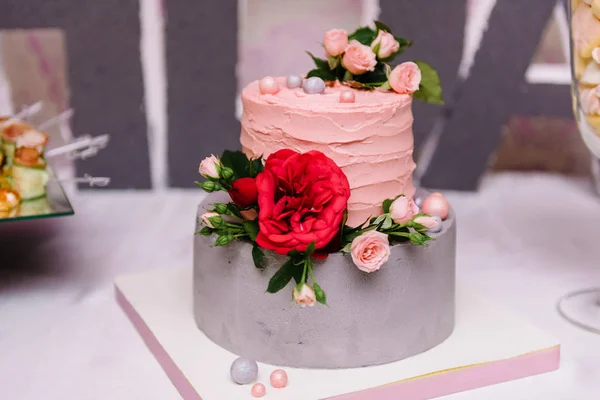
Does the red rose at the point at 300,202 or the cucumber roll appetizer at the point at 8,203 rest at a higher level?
the red rose at the point at 300,202

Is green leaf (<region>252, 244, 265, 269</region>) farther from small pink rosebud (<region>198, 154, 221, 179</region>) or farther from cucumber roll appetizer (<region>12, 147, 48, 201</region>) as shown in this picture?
cucumber roll appetizer (<region>12, 147, 48, 201</region>)

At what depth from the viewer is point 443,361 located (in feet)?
2.97

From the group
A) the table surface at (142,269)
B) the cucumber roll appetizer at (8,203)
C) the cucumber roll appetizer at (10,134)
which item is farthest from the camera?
the cucumber roll appetizer at (10,134)

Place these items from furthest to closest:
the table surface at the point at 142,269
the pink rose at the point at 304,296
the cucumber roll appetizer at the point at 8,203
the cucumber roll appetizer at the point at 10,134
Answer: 1. the cucumber roll appetizer at the point at 10,134
2. the cucumber roll appetizer at the point at 8,203
3. the table surface at the point at 142,269
4. the pink rose at the point at 304,296

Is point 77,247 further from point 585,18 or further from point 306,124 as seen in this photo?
point 585,18

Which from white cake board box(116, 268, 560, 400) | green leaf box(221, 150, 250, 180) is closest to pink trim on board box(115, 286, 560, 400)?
white cake board box(116, 268, 560, 400)

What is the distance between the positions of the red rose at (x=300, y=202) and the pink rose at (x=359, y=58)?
0.17 metres

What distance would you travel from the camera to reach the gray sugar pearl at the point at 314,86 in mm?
925

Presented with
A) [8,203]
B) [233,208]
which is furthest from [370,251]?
[8,203]

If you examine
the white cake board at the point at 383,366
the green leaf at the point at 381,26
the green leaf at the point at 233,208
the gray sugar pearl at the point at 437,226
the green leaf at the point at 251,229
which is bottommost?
the white cake board at the point at 383,366

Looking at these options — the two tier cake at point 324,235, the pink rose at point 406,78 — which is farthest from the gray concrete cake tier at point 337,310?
the pink rose at point 406,78

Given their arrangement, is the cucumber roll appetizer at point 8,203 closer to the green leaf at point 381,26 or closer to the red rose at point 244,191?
the red rose at point 244,191

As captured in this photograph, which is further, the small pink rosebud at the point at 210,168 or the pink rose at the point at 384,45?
the pink rose at the point at 384,45

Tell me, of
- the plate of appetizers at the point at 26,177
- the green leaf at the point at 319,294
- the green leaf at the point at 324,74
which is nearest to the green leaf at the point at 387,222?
the green leaf at the point at 319,294
